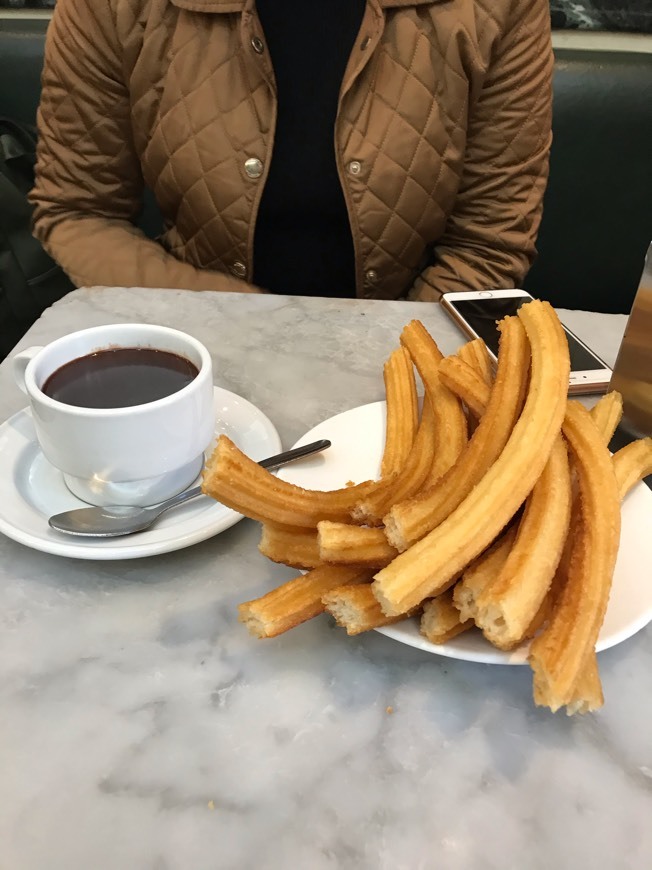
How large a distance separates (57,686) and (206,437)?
207 millimetres

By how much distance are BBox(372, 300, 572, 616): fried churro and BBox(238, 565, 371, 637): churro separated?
4 cm

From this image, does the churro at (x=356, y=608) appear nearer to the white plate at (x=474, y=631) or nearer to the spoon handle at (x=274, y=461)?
the white plate at (x=474, y=631)

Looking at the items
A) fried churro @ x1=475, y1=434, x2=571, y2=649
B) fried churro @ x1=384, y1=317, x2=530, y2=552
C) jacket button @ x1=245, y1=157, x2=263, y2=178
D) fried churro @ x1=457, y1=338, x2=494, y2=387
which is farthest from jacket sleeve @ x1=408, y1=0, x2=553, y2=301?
fried churro @ x1=475, y1=434, x2=571, y2=649

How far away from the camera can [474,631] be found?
1.40ft

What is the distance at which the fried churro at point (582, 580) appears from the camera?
0.37m

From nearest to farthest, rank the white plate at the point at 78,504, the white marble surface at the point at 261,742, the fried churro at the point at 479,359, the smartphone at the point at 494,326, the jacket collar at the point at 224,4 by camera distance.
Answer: the white marble surface at the point at 261,742 < the white plate at the point at 78,504 < the fried churro at the point at 479,359 < the smartphone at the point at 494,326 < the jacket collar at the point at 224,4

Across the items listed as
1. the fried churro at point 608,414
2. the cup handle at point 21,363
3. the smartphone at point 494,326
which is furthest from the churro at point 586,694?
the cup handle at point 21,363

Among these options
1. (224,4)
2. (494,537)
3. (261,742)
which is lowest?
(261,742)

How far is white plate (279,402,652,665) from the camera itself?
0.42 meters

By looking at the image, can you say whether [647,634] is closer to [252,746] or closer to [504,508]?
[504,508]

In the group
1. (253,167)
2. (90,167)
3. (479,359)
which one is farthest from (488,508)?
(90,167)

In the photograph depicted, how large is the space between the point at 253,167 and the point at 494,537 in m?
0.76

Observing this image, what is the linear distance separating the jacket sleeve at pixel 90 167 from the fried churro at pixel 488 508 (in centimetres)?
66

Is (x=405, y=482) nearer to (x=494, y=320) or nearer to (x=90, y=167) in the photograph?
(x=494, y=320)
